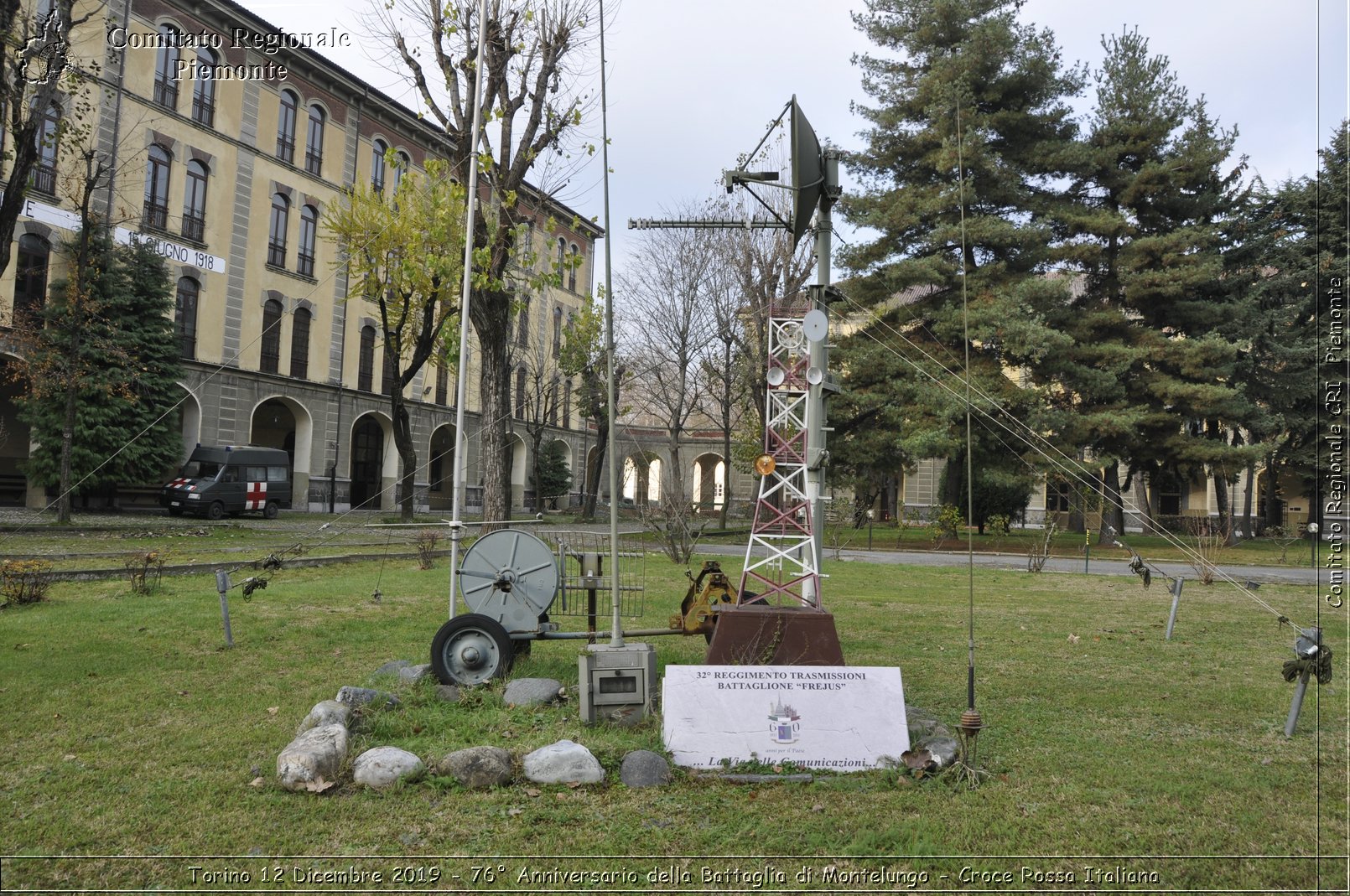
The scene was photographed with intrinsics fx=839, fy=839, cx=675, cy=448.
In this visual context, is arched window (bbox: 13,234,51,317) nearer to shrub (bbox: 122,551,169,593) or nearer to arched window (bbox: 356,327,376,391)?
arched window (bbox: 356,327,376,391)

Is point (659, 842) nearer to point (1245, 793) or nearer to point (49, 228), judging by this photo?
point (1245, 793)

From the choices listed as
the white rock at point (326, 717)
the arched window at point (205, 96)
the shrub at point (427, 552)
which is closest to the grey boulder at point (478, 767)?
the white rock at point (326, 717)

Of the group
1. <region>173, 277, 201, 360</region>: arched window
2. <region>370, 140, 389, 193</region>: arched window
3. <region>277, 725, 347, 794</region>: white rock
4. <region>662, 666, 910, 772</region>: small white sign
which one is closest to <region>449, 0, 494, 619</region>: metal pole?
<region>277, 725, 347, 794</region>: white rock

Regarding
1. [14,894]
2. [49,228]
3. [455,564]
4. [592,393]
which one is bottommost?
[14,894]

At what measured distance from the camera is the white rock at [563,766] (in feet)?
14.6

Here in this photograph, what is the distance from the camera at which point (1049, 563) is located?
21109 millimetres

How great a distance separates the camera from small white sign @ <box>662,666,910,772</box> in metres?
4.82

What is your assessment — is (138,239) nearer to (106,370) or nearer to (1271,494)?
(106,370)

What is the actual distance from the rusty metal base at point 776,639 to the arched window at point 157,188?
27075 millimetres

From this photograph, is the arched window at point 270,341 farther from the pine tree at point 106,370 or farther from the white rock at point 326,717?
the white rock at point 326,717

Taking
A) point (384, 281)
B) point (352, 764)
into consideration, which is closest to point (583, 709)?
point (352, 764)

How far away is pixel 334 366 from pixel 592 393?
1022 centimetres

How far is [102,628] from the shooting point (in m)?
8.03

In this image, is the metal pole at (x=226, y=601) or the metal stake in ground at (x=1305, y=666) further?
the metal pole at (x=226, y=601)
